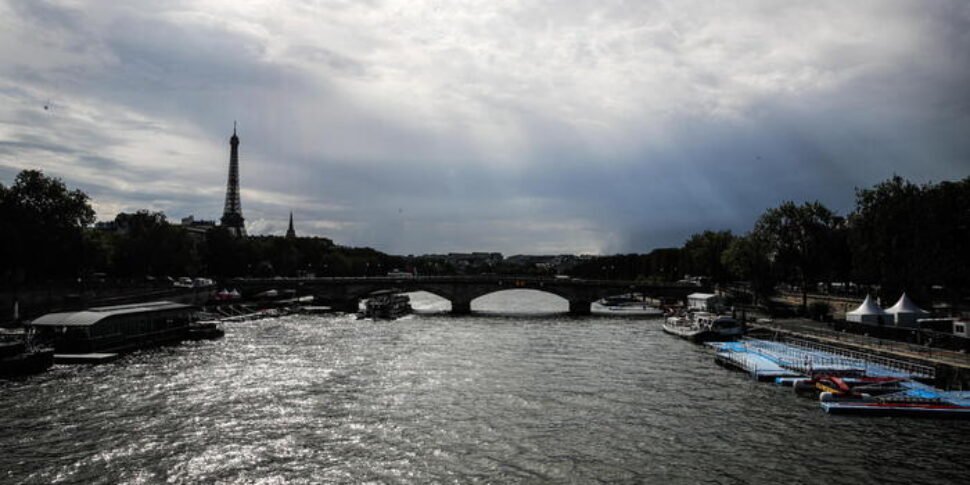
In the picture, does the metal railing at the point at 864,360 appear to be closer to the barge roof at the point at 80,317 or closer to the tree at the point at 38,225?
the barge roof at the point at 80,317

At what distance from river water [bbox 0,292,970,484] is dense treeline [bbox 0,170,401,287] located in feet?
112

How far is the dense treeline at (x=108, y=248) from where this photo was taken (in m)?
75.3

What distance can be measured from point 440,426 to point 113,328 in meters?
38.3

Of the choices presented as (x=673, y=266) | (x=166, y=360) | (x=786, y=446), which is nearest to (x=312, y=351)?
(x=166, y=360)

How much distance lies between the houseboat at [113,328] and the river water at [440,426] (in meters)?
6.42

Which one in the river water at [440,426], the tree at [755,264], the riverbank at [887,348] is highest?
the tree at [755,264]

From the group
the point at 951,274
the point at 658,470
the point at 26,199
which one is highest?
the point at 26,199

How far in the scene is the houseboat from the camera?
54.4 metres

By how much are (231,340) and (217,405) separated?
31.6 meters

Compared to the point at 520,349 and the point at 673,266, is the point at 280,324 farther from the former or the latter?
the point at 673,266

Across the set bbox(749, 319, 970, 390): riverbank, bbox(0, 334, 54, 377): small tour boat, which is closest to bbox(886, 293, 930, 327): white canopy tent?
bbox(749, 319, 970, 390): riverbank

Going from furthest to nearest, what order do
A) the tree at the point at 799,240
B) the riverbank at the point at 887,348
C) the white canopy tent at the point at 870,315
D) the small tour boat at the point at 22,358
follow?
the tree at the point at 799,240 → the white canopy tent at the point at 870,315 → the small tour boat at the point at 22,358 → the riverbank at the point at 887,348

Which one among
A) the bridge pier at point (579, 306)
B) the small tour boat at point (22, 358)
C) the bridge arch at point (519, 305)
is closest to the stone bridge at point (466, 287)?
the bridge pier at point (579, 306)

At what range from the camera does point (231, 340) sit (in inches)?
2653
